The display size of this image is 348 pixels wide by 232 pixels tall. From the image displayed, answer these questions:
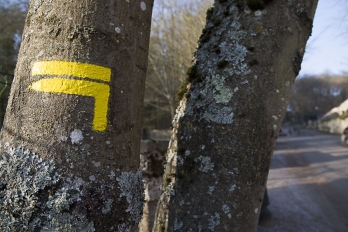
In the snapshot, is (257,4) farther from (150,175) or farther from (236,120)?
(150,175)

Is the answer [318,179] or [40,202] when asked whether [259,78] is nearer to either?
[40,202]

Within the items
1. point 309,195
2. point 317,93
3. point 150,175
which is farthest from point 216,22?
point 317,93

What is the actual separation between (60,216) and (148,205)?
A: 355 centimetres

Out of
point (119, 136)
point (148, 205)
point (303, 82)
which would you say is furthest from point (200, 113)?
point (303, 82)

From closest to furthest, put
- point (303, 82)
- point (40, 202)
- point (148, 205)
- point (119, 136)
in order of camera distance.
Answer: point (40, 202), point (119, 136), point (148, 205), point (303, 82)

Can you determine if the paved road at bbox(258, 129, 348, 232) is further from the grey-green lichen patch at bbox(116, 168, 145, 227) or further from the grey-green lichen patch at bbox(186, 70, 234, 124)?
the grey-green lichen patch at bbox(116, 168, 145, 227)

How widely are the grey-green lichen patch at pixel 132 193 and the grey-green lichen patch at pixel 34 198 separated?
163 mm

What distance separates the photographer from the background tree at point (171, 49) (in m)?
13.6

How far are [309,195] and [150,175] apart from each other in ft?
17.6

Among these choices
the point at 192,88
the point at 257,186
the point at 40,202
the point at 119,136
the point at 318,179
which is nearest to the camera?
the point at 40,202

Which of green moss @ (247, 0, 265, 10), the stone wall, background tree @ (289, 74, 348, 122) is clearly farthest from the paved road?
background tree @ (289, 74, 348, 122)

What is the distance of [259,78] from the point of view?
177cm

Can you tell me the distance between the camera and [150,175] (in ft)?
15.2

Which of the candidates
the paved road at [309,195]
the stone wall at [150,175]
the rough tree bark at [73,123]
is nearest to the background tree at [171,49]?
the paved road at [309,195]
